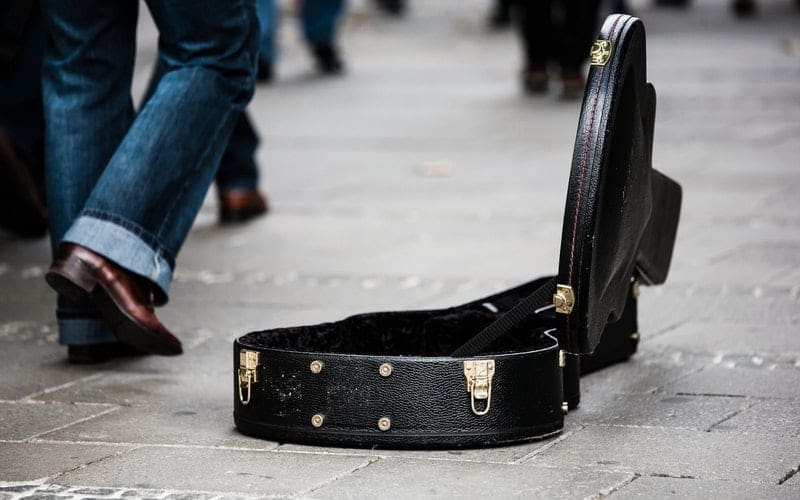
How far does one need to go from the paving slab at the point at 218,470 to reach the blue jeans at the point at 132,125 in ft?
2.35

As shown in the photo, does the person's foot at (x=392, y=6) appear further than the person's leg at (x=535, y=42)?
Yes

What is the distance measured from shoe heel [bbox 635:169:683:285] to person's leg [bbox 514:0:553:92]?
18.9 ft

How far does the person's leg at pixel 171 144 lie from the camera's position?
3.49 meters

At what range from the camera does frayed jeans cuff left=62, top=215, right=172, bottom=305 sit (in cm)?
343

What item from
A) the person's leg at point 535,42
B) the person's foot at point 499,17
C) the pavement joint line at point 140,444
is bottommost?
the person's foot at point 499,17

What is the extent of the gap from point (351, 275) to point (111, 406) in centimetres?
159

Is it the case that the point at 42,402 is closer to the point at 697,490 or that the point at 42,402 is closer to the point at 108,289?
the point at 108,289

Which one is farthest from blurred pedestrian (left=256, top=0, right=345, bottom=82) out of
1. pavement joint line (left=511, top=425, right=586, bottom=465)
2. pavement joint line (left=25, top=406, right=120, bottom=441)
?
pavement joint line (left=511, top=425, right=586, bottom=465)

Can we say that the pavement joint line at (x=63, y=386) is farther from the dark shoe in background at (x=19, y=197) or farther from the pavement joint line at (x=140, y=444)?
the dark shoe in background at (x=19, y=197)

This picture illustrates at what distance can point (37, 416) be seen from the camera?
3.20 m

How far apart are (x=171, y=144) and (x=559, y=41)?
5.98 metres

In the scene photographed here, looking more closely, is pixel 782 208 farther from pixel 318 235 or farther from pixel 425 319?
pixel 425 319

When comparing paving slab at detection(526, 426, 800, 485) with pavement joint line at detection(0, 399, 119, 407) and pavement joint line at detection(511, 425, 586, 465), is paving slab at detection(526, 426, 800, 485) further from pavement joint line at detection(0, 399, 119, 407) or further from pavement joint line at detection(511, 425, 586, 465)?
pavement joint line at detection(0, 399, 119, 407)

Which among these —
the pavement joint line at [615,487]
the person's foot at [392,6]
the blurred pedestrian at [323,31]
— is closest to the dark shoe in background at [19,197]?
the pavement joint line at [615,487]
